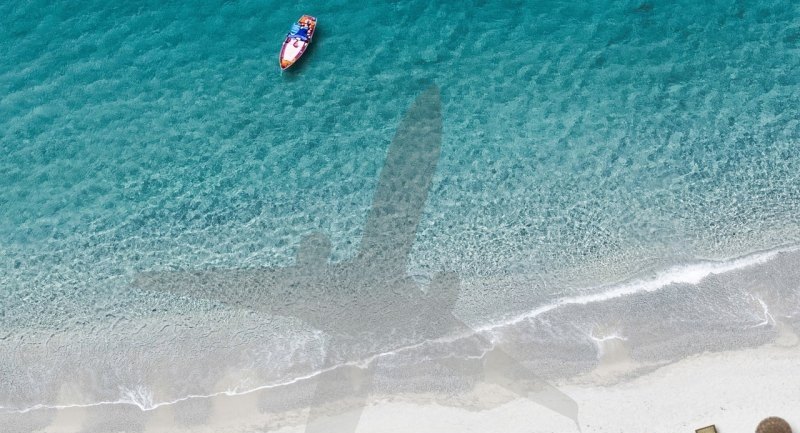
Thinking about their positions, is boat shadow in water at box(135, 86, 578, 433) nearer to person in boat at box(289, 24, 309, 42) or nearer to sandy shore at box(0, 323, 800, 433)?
sandy shore at box(0, 323, 800, 433)

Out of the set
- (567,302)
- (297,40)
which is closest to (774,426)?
(567,302)

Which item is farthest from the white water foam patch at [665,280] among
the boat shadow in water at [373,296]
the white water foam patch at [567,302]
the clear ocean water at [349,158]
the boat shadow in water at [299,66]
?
the boat shadow in water at [299,66]

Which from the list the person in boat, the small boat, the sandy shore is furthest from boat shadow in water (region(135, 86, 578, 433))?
the person in boat

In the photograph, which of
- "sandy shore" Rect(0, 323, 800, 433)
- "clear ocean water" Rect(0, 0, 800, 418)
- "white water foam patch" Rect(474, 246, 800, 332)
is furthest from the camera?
"clear ocean water" Rect(0, 0, 800, 418)

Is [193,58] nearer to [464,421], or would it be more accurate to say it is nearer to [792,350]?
[464,421]

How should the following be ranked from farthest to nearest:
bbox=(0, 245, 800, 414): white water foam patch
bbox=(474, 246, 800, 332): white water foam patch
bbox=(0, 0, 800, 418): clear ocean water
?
1. bbox=(0, 0, 800, 418): clear ocean water
2. bbox=(474, 246, 800, 332): white water foam patch
3. bbox=(0, 245, 800, 414): white water foam patch

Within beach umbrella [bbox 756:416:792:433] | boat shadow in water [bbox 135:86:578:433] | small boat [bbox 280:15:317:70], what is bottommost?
beach umbrella [bbox 756:416:792:433]
